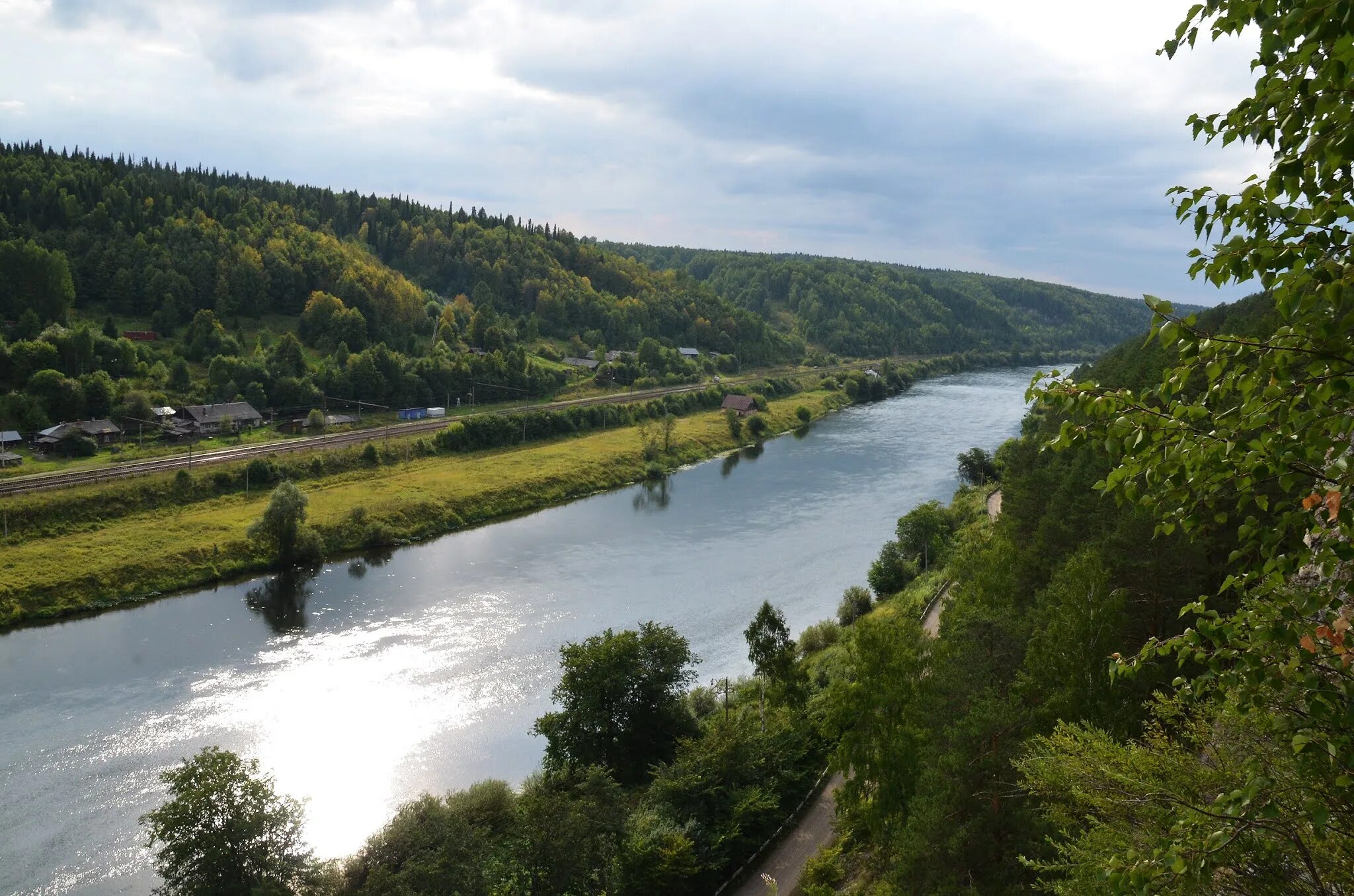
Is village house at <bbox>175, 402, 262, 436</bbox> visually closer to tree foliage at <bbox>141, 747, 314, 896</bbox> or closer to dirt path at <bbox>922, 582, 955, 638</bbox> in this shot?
tree foliage at <bbox>141, 747, 314, 896</bbox>

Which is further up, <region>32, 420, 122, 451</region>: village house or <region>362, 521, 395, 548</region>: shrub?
<region>32, 420, 122, 451</region>: village house

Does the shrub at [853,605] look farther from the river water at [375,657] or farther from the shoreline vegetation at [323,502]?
the shoreline vegetation at [323,502]

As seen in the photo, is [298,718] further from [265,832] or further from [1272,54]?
[1272,54]

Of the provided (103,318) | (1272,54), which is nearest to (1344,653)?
(1272,54)

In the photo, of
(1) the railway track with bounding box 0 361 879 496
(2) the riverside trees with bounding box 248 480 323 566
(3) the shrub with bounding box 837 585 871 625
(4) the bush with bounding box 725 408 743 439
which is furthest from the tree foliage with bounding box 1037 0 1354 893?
(4) the bush with bounding box 725 408 743 439

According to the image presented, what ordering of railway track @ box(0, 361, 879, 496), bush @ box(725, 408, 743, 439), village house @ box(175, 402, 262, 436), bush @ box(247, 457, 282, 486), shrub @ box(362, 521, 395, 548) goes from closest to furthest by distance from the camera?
railway track @ box(0, 361, 879, 496) < shrub @ box(362, 521, 395, 548) < bush @ box(247, 457, 282, 486) < village house @ box(175, 402, 262, 436) < bush @ box(725, 408, 743, 439)

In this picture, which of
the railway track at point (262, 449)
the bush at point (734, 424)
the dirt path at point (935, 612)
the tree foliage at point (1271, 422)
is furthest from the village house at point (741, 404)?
the tree foliage at point (1271, 422)

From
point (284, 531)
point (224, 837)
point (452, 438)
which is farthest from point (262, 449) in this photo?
point (224, 837)

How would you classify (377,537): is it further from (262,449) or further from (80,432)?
(80,432)
